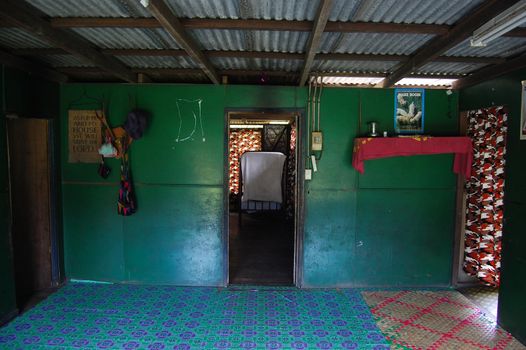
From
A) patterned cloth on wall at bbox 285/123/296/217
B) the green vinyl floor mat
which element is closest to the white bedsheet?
patterned cloth on wall at bbox 285/123/296/217

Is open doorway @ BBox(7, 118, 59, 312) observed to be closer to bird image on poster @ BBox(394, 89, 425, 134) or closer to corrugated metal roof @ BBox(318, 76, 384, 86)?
corrugated metal roof @ BBox(318, 76, 384, 86)

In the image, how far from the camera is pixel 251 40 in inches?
119

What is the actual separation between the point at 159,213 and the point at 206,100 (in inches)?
65.0

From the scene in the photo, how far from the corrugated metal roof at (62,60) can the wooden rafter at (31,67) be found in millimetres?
129

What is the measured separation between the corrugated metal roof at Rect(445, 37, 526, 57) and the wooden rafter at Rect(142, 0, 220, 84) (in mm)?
2520

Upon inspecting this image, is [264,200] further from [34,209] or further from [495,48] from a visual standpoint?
[495,48]

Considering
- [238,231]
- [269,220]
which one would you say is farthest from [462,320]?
[269,220]

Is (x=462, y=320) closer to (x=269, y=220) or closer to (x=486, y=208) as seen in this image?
(x=486, y=208)

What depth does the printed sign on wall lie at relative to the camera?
13.8 ft

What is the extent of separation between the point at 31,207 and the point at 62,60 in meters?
1.94

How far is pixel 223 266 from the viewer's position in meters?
4.29

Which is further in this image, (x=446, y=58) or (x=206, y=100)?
(x=206, y=100)

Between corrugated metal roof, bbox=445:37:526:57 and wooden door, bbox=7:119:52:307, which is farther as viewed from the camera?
wooden door, bbox=7:119:52:307

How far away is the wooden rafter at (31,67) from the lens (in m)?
3.35
